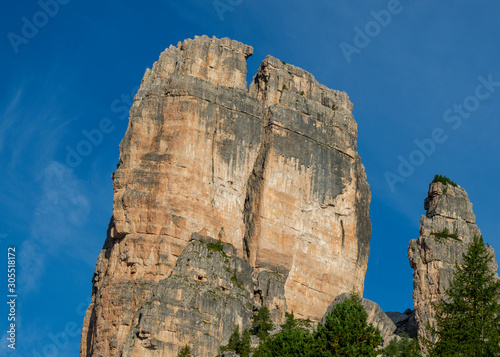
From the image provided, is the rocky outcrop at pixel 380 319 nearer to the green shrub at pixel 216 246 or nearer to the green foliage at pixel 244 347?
the green shrub at pixel 216 246

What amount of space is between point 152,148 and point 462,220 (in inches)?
1559

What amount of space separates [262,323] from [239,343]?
208 inches

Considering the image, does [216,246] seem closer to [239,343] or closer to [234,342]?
[234,342]

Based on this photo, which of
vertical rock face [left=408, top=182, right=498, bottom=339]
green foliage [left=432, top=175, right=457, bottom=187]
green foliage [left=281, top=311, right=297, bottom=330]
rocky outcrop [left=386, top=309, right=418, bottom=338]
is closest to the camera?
green foliage [left=281, top=311, right=297, bottom=330]

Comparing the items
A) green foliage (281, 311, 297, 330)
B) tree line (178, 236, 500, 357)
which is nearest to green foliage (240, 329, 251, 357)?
green foliage (281, 311, 297, 330)

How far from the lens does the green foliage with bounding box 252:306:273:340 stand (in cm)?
11903

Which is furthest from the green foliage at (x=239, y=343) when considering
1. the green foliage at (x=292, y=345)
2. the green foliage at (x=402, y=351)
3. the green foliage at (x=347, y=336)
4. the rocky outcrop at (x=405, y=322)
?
the green foliage at (x=347, y=336)

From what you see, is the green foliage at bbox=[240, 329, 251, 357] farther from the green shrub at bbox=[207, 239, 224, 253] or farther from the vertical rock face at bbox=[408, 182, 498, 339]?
the vertical rock face at bbox=[408, 182, 498, 339]

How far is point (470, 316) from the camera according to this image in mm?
87688

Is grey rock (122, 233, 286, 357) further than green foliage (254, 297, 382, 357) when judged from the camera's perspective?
Yes

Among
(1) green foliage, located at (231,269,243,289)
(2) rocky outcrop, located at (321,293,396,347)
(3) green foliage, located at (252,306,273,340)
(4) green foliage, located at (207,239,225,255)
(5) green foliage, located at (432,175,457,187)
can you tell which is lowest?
(3) green foliage, located at (252,306,273,340)

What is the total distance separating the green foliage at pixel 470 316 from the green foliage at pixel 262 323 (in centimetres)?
3032

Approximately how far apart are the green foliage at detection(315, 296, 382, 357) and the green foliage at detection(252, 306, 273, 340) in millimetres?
31552

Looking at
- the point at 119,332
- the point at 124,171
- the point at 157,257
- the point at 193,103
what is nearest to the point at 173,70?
the point at 193,103
